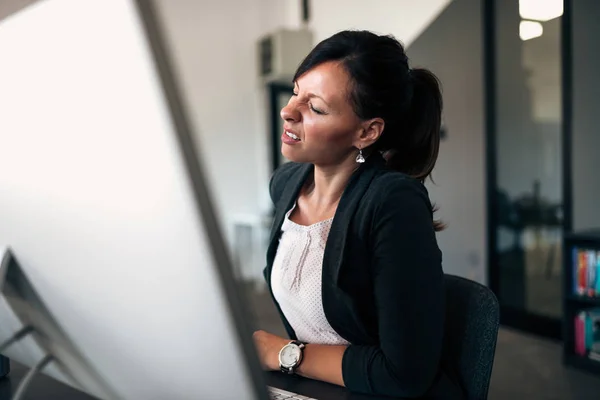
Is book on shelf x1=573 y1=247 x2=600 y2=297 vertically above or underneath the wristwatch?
underneath

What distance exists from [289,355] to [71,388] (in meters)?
0.39

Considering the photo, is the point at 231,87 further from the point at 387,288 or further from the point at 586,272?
the point at 387,288

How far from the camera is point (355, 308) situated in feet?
3.28

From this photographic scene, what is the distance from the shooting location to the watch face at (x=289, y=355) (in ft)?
3.18

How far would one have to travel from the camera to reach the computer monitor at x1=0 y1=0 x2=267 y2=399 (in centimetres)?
35

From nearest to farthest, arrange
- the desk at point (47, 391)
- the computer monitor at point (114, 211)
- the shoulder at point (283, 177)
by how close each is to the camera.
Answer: the computer monitor at point (114, 211) → the desk at point (47, 391) → the shoulder at point (283, 177)

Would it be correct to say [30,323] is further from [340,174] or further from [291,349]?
[340,174]

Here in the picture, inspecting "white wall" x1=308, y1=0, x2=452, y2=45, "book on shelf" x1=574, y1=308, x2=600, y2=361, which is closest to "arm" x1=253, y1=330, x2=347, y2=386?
"book on shelf" x1=574, y1=308, x2=600, y2=361

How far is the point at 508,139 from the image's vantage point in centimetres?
397

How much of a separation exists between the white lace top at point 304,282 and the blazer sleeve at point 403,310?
115 mm

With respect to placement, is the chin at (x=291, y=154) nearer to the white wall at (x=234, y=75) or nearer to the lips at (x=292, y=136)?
the lips at (x=292, y=136)

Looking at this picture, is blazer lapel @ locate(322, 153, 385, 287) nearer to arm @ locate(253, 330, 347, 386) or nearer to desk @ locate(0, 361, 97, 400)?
arm @ locate(253, 330, 347, 386)

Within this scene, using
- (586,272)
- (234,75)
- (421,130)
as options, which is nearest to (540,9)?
(586,272)

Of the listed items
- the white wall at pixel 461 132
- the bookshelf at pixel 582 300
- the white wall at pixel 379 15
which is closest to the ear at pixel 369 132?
the bookshelf at pixel 582 300
